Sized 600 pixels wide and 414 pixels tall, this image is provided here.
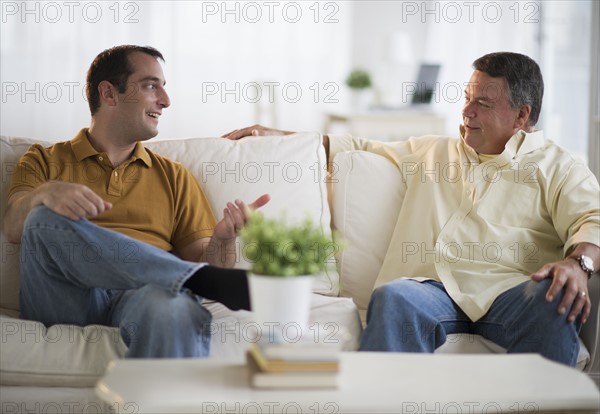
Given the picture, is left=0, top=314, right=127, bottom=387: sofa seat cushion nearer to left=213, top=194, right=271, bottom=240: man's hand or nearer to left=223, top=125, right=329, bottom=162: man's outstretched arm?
left=213, top=194, right=271, bottom=240: man's hand

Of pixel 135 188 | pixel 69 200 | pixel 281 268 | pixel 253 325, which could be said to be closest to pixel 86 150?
pixel 135 188

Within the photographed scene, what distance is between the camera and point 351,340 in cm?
208

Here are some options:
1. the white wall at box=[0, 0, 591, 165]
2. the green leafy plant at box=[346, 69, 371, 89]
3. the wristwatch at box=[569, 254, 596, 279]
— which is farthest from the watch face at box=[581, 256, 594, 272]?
the green leafy plant at box=[346, 69, 371, 89]

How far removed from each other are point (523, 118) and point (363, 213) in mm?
561

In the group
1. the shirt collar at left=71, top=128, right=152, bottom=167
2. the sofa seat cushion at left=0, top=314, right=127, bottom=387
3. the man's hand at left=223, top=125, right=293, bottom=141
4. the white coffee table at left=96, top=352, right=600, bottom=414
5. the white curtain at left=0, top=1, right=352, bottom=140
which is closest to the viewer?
the white coffee table at left=96, top=352, right=600, bottom=414

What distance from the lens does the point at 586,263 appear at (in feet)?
6.73

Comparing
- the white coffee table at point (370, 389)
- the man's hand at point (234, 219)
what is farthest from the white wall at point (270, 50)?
the white coffee table at point (370, 389)

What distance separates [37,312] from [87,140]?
1.79 feet

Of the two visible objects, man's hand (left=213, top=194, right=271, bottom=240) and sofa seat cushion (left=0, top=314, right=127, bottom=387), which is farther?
man's hand (left=213, top=194, right=271, bottom=240)

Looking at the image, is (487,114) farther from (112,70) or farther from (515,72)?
(112,70)

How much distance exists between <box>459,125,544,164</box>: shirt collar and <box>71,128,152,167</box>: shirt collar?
3.12 feet

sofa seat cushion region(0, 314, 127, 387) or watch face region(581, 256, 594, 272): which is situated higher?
watch face region(581, 256, 594, 272)

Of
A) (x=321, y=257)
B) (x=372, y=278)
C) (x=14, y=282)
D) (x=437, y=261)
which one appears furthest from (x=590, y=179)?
(x=14, y=282)

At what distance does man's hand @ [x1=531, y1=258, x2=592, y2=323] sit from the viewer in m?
1.98
